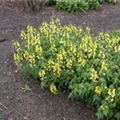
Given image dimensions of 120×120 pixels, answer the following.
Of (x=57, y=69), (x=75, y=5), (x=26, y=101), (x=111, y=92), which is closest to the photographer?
Answer: (x=111, y=92)

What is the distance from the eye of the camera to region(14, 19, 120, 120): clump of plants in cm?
393

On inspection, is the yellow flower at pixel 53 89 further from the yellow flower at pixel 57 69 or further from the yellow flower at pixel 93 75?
the yellow flower at pixel 93 75

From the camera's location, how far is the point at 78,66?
417cm

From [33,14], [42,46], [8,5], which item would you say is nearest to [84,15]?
[33,14]

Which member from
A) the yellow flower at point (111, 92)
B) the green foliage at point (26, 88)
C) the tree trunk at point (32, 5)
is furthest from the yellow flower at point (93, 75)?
the tree trunk at point (32, 5)

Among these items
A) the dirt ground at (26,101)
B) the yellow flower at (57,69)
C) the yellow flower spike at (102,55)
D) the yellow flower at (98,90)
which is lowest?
the dirt ground at (26,101)

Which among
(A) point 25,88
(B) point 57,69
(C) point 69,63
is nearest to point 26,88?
(A) point 25,88

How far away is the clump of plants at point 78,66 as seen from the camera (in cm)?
393

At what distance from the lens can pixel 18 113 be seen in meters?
4.23

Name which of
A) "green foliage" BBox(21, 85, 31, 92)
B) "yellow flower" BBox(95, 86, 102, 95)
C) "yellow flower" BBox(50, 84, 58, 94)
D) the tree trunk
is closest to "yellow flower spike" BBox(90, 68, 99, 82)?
"yellow flower" BBox(95, 86, 102, 95)

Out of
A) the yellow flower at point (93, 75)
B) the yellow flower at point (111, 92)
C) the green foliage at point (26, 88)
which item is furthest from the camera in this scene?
the green foliage at point (26, 88)

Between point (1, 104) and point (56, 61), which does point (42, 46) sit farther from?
point (1, 104)

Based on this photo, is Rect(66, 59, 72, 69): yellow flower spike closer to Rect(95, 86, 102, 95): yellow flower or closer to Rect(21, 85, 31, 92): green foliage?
Rect(95, 86, 102, 95): yellow flower

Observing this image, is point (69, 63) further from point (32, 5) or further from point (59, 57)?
point (32, 5)
